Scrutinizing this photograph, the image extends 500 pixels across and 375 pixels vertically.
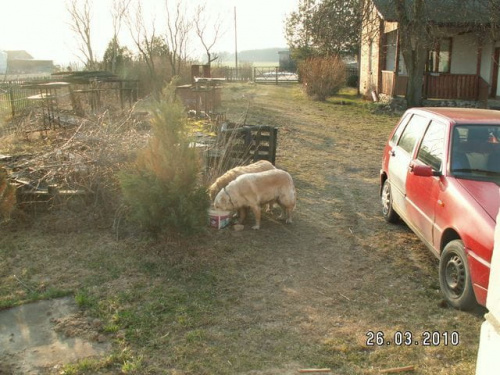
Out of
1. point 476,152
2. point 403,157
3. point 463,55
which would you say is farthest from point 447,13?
point 476,152

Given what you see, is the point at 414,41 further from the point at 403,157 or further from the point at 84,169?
the point at 84,169

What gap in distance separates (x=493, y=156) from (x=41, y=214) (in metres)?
6.18

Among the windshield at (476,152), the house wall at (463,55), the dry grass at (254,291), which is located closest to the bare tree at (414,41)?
Result: the house wall at (463,55)

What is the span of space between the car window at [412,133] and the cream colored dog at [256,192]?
1.71m

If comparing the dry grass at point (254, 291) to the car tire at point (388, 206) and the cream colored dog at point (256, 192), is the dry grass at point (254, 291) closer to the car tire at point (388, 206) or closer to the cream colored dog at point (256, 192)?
the car tire at point (388, 206)

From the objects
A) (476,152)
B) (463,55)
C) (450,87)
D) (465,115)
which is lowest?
(476,152)

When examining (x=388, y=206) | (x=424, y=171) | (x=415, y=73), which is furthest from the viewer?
(x=415, y=73)

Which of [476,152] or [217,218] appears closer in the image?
[476,152]

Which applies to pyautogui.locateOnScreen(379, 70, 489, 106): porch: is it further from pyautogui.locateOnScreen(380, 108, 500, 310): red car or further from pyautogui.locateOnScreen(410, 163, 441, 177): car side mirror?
pyautogui.locateOnScreen(410, 163, 441, 177): car side mirror

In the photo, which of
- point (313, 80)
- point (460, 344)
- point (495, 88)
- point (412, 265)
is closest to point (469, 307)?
point (460, 344)

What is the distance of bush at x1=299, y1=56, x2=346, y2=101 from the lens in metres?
26.3

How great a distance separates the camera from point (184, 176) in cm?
588

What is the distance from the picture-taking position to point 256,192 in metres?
6.54

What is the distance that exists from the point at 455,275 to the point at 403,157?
2258 mm
